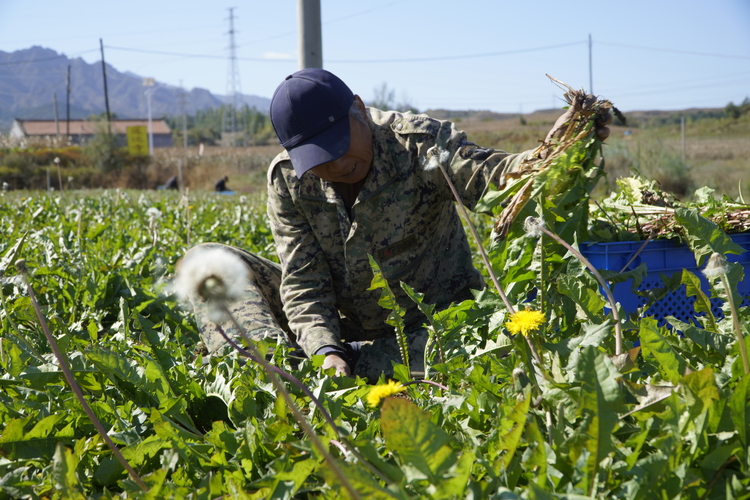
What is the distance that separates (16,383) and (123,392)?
0.34 metres

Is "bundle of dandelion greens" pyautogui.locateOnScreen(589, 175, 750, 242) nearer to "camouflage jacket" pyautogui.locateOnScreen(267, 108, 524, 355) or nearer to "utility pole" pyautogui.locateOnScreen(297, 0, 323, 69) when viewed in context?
"camouflage jacket" pyautogui.locateOnScreen(267, 108, 524, 355)

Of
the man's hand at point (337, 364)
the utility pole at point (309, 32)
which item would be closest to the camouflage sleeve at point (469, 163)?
the man's hand at point (337, 364)

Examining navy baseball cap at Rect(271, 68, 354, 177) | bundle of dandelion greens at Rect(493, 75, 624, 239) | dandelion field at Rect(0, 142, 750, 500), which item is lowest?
dandelion field at Rect(0, 142, 750, 500)

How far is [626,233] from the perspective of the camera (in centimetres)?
237

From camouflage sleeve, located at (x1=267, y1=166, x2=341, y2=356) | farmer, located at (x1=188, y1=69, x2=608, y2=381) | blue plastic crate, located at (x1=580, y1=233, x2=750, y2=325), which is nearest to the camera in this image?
blue plastic crate, located at (x1=580, y1=233, x2=750, y2=325)

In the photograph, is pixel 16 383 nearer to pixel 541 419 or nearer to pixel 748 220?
pixel 541 419

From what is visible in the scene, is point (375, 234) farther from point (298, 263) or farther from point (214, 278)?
point (214, 278)

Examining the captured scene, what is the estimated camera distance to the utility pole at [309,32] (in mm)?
4695

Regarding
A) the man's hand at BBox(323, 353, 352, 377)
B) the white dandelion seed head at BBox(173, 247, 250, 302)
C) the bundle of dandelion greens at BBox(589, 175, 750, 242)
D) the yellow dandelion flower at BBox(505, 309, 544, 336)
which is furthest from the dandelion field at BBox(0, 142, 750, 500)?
the man's hand at BBox(323, 353, 352, 377)

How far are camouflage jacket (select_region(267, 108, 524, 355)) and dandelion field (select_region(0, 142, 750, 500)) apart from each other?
94 cm

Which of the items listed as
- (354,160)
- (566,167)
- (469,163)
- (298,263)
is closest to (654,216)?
(469,163)

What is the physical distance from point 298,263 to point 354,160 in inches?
26.6

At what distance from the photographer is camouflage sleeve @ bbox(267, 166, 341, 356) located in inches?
117

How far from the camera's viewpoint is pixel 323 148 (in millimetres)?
2502
